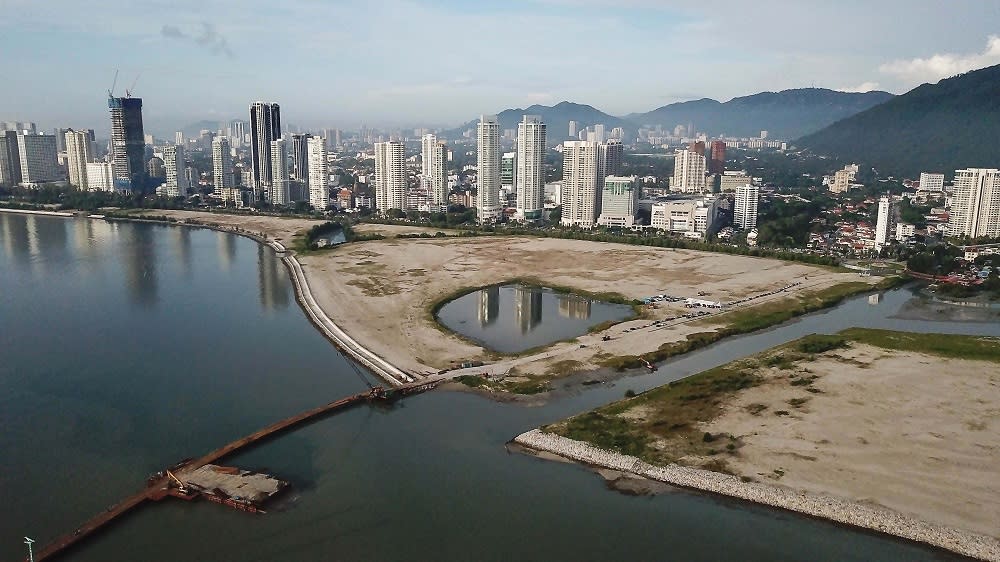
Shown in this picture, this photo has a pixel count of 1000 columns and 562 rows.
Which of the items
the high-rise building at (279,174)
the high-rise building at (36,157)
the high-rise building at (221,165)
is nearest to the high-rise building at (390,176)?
the high-rise building at (279,174)

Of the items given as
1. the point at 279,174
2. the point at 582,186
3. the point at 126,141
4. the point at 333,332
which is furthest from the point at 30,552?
the point at 126,141

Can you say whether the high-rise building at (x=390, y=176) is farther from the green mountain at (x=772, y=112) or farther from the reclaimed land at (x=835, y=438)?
the green mountain at (x=772, y=112)

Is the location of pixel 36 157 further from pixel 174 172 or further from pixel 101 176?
pixel 174 172

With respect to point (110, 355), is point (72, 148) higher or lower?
higher

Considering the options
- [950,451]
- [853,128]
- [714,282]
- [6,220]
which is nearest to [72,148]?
[6,220]

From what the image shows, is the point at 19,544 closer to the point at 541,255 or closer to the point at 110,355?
the point at 110,355

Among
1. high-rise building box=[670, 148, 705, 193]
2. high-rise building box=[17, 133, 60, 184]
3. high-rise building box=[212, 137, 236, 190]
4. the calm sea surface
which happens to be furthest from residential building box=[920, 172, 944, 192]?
high-rise building box=[17, 133, 60, 184]

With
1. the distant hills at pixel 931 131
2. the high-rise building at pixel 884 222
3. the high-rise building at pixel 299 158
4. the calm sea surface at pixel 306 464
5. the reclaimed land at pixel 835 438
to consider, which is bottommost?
the calm sea surface at pixel 306 464

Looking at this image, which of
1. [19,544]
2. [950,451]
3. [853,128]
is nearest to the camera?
[19,544]
